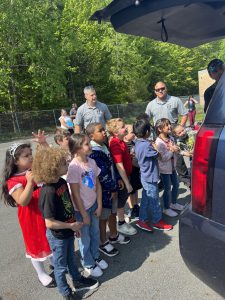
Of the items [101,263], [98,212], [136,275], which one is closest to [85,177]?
[98,212]

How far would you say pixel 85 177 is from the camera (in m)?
3.12

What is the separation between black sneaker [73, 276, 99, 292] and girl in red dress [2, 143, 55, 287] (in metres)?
0.26

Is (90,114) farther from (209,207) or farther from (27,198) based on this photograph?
(209,207)

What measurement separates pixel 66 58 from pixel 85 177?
26.7 m

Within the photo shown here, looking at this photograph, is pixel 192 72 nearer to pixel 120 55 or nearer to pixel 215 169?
pixel 120 55

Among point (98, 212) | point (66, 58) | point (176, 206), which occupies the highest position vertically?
point (66, 58)

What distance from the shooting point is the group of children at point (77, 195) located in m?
2.71

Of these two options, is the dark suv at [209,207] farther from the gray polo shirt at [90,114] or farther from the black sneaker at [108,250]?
the gray polo shirt at [90,114]

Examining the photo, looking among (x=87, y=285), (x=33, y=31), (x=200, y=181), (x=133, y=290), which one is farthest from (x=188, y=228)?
(x=33, y=31)

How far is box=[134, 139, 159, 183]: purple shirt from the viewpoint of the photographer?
3928 mm

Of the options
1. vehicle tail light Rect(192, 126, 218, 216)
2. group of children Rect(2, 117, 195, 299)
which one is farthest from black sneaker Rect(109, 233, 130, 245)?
vehicle tail light Rect(192, 126, 218, 216)

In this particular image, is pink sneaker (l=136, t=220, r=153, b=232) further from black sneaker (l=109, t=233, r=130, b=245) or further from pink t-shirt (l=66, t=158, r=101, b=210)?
pink t-shirt (l=66, t=158, r=101, b=210)

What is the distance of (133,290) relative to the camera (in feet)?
9.59

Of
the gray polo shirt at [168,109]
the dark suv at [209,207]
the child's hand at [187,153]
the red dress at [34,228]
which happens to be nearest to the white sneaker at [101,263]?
the red dress at [34,228]
